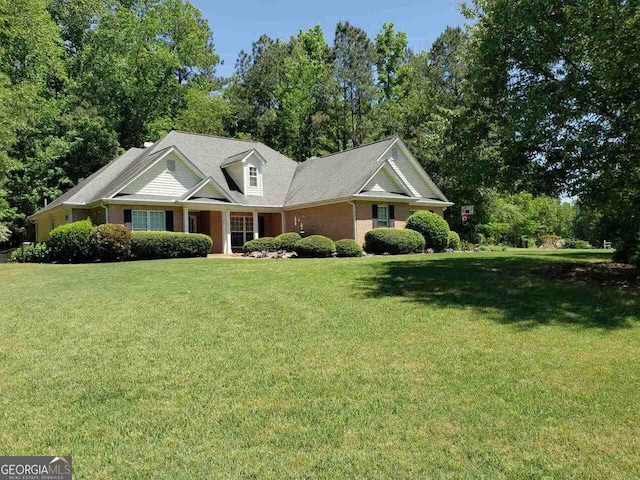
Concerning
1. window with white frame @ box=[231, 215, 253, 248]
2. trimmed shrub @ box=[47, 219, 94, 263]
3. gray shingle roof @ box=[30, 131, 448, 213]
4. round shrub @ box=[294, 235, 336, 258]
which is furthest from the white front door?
round shrub @ box=[294, 235, 336, 258]

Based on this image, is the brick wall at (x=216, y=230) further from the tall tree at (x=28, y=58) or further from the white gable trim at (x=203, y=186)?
the tall tree at (x=28, y=58)

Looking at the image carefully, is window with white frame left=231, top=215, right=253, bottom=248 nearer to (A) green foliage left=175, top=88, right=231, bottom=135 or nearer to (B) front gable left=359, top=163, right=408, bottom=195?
(B) front gable left=359, top=163, right=408, bottom=195

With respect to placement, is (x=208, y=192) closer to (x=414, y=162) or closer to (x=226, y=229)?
(x=226, y=229)

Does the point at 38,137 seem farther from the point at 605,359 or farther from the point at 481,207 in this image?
the point at 605,359

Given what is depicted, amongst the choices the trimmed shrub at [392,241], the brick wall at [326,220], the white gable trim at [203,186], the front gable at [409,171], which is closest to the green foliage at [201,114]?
the brick wall at [326,220]

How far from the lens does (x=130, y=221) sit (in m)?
23.0

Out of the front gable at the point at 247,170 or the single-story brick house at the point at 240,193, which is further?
the front gable at the point at 247,170

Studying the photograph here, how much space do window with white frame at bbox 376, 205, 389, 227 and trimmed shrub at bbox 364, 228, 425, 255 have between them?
227 cm

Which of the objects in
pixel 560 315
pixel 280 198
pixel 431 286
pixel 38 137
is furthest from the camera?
pixel 38 137

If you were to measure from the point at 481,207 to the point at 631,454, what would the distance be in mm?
32464

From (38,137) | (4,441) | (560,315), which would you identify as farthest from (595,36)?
(38,137)

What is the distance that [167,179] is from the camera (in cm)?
2419

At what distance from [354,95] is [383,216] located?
23.7m

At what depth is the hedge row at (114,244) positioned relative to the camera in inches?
779
